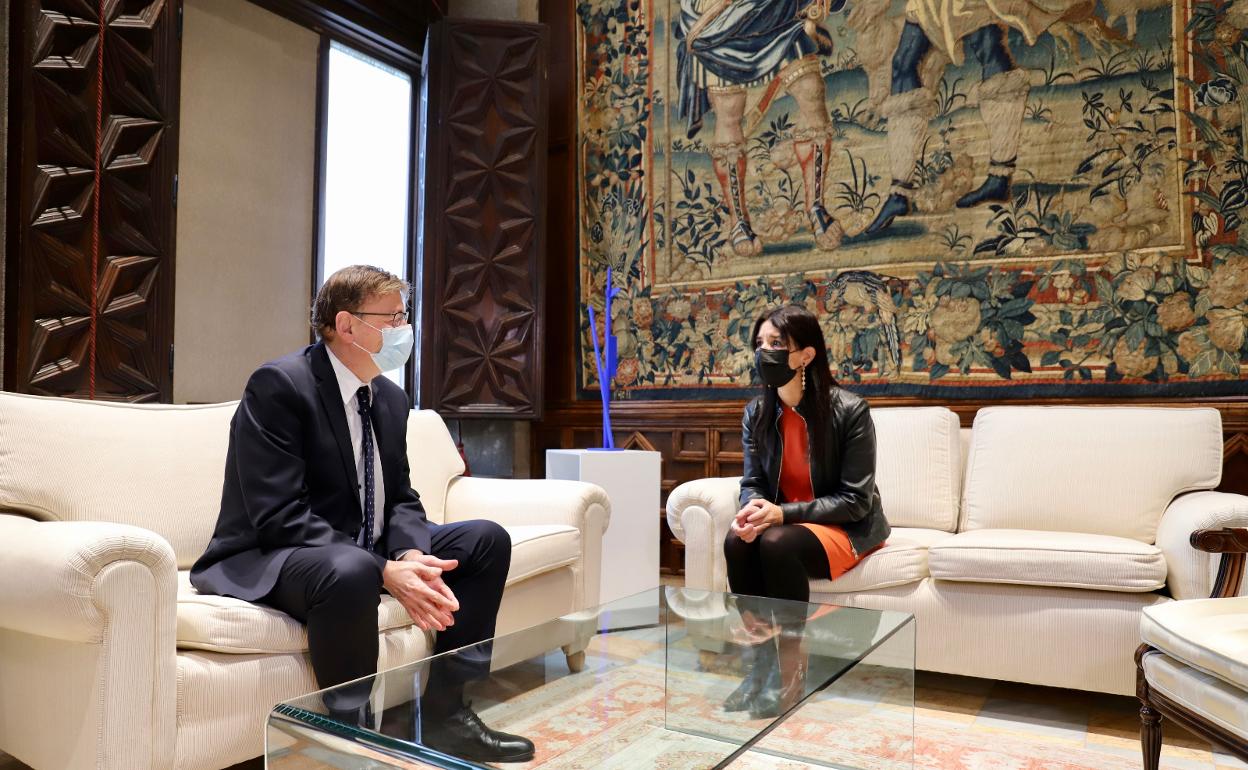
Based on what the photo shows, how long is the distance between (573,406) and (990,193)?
7.47 feet

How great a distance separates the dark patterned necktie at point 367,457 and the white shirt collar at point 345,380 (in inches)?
0.9

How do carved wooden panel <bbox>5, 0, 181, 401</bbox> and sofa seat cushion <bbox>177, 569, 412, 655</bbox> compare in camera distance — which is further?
carved wooden panel <bbox>5, 0, 181, 401</bbox>

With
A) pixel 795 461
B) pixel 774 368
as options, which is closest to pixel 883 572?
pixel 795 461

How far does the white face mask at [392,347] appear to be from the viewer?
2117 mm

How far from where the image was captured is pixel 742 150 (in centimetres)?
429

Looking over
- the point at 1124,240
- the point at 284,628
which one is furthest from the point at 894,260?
the point at 284,628

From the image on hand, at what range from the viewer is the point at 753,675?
1.65m

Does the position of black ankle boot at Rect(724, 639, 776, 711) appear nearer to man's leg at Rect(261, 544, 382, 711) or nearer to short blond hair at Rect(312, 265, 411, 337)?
man's leg at Rect(261, 544, 382, 711)

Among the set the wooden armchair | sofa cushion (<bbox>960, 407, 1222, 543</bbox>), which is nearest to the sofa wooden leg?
the wooden armchair

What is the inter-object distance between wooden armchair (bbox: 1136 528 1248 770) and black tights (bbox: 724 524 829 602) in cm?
91

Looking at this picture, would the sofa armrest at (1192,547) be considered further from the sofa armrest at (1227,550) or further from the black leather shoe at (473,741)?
the black leather shoe at (473,741)

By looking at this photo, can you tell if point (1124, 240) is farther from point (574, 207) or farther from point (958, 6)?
point (574, 207)

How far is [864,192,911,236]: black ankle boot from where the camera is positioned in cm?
388

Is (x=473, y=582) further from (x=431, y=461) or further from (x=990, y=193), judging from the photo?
(x=990, y=193)
